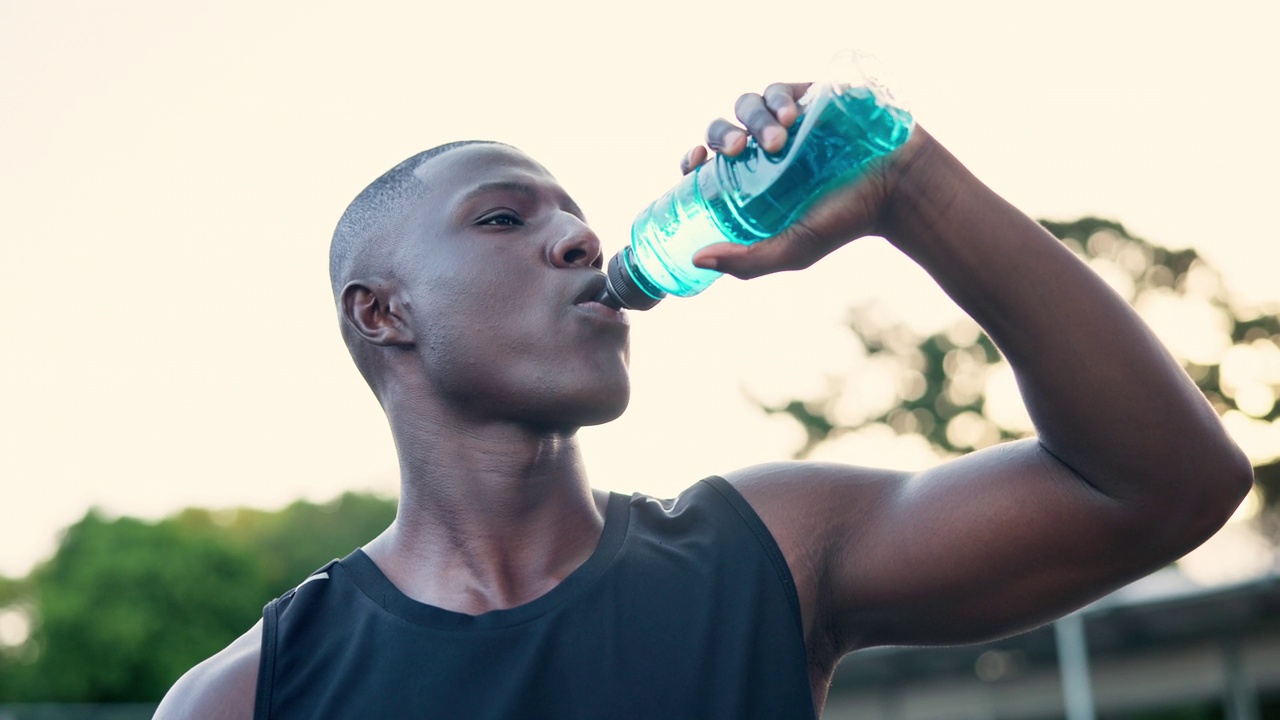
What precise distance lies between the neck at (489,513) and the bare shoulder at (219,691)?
321 millimetres

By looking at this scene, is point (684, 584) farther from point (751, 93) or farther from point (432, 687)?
point (751, 93)

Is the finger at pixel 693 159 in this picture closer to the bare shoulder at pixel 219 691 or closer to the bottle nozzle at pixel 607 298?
the bottle nozzle at pixel 607 298

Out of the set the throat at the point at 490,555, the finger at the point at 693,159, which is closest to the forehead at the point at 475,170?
the finger at the point at 693,159

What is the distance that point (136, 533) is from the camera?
44812mm

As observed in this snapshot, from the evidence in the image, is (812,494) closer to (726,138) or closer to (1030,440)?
(1030,440)

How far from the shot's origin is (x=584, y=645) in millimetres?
2268

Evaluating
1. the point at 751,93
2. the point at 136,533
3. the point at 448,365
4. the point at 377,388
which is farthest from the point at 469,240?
the point at 136,533

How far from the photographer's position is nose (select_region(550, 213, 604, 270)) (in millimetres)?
2527

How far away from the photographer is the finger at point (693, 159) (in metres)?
2.27

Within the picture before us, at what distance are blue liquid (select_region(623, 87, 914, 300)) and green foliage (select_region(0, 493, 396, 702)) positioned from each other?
4105cm

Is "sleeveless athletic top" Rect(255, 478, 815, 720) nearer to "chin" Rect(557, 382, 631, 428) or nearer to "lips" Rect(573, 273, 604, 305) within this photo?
"chin" Rect(557, 382, 631, 428)

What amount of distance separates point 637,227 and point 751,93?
0.58 meters

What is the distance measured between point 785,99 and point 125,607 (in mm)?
45452

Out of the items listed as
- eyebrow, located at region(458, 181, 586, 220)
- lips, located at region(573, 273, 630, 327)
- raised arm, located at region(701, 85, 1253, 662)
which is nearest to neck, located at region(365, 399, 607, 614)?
lips, located at region(573, 273, 630, 327)
